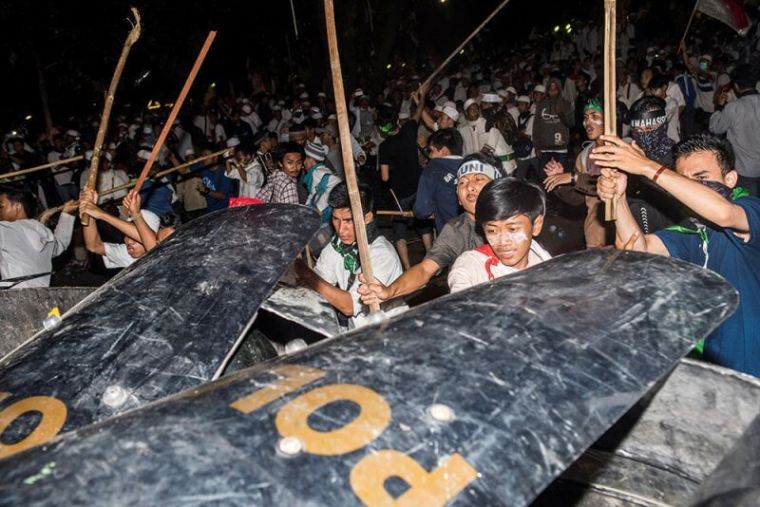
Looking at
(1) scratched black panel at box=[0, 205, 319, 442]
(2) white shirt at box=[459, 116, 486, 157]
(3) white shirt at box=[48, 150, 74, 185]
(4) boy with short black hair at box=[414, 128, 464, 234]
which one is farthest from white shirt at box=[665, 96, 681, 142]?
(3) white shirt at box=[48, 150, 74, 185]

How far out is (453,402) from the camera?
1265 mm

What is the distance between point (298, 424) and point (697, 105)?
37.9 feet

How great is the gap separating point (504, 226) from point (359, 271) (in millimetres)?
1144

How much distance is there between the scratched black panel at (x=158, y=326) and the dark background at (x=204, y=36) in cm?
1334

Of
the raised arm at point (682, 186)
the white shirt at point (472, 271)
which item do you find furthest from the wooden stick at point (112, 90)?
the raised arm at point (682, 186)

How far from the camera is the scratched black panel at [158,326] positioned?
5.45ft

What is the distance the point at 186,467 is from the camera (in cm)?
109

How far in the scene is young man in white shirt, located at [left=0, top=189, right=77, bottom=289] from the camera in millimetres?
4551

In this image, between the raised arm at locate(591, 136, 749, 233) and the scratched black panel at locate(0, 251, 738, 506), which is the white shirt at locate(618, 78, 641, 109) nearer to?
the raised arm at locate(591, 136, 749, 233)

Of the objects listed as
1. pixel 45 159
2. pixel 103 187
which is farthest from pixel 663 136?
pixel 45 159

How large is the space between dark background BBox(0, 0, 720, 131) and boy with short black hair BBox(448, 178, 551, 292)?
42.6 feet

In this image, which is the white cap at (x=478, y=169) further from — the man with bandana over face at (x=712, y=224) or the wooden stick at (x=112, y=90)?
the wooden stick at (x=112, y=90)

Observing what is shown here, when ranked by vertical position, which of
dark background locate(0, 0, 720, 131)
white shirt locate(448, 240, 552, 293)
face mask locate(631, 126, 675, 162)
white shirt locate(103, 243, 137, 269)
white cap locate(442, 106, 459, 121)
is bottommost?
white shirt locate(103, 243, 137, 269)

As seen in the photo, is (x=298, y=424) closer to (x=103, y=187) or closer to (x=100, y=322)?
(x=100, y=322)
